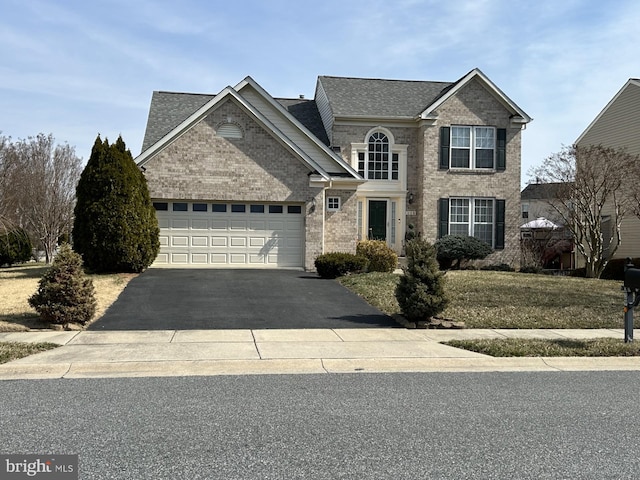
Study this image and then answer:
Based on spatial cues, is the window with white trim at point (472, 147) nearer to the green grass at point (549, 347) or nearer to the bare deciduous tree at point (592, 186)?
the bare deciduous tree at point (592, 186)

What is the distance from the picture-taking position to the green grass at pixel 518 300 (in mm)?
12680

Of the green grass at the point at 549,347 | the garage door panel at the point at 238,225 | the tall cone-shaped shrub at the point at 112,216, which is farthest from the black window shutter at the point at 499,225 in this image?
the green grass at the point at 549,347

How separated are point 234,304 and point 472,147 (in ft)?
52.3

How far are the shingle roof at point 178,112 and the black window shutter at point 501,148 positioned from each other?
739 centimetres

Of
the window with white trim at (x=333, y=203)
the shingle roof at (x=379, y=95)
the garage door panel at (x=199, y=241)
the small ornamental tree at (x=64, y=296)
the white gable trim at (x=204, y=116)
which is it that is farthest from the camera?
the shingle roof at (x=379, y=95)

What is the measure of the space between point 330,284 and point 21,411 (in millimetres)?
11723

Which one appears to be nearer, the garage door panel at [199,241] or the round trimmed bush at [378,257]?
the garage door panel at [199,241]

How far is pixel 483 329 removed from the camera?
39.0 ft

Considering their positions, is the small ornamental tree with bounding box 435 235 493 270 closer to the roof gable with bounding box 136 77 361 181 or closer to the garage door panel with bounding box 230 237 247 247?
the roof gable with bounding box 136 77 361 181

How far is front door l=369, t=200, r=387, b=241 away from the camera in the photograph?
26.1 metres

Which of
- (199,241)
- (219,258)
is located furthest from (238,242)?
(199,241)

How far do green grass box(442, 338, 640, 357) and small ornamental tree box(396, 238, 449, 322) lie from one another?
1475 mm

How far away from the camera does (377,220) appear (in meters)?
26.2

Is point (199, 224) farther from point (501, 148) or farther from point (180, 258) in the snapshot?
point (501, 148)
